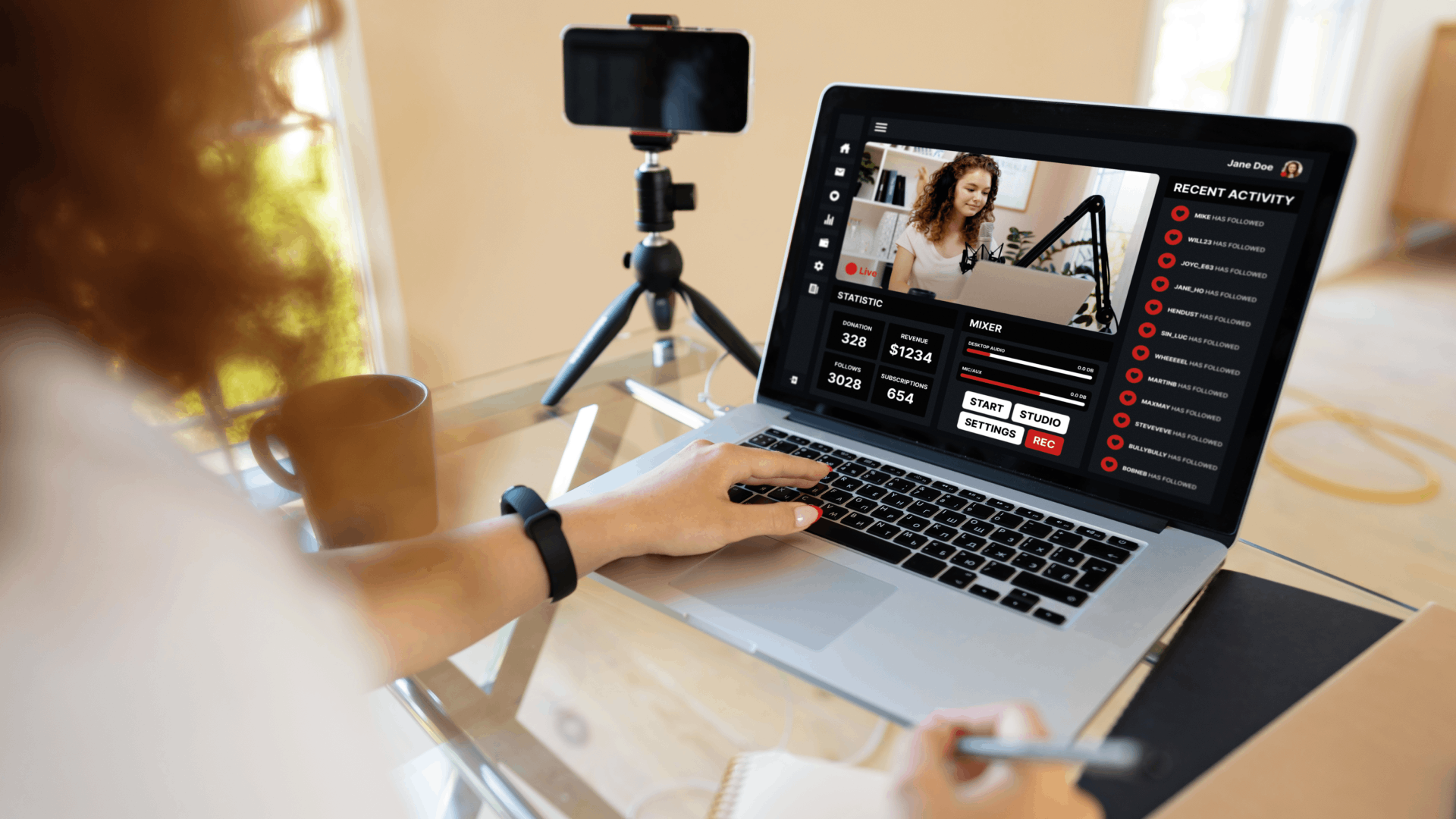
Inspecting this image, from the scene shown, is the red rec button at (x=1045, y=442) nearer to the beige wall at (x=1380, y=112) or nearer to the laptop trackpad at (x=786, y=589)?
the laptop trackpad at (x=786, y=589)

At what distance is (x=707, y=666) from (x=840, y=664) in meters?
0.17

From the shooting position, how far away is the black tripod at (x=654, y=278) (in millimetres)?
982

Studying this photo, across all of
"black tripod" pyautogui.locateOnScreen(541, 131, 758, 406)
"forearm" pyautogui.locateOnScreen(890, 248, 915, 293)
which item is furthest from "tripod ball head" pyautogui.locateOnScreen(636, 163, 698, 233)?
"forearm" pyautogui.locateOnScreen(890, 248, 915, 293)

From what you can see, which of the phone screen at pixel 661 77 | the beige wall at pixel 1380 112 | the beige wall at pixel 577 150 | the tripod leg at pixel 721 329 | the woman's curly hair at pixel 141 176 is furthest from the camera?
the beige wall at pixel 1380 112

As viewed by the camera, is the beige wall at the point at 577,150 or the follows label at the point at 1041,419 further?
the beige wall at the point at 577,150

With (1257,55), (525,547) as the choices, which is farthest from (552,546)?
(1257,55)

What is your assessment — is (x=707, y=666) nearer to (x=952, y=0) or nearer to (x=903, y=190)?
(x=903, y=190)

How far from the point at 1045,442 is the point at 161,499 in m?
0.61

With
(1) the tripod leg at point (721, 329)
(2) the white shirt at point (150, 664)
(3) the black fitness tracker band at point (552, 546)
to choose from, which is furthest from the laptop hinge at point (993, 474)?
(2) the white shirt at point (150, 664)

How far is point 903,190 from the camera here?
0.76 metres

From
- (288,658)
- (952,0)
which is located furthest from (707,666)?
(952,0)

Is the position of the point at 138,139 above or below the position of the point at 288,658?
above

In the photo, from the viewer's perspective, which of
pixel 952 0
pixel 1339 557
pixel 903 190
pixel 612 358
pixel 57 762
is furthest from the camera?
pixel 952 0

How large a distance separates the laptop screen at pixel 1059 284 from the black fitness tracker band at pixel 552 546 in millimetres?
319
